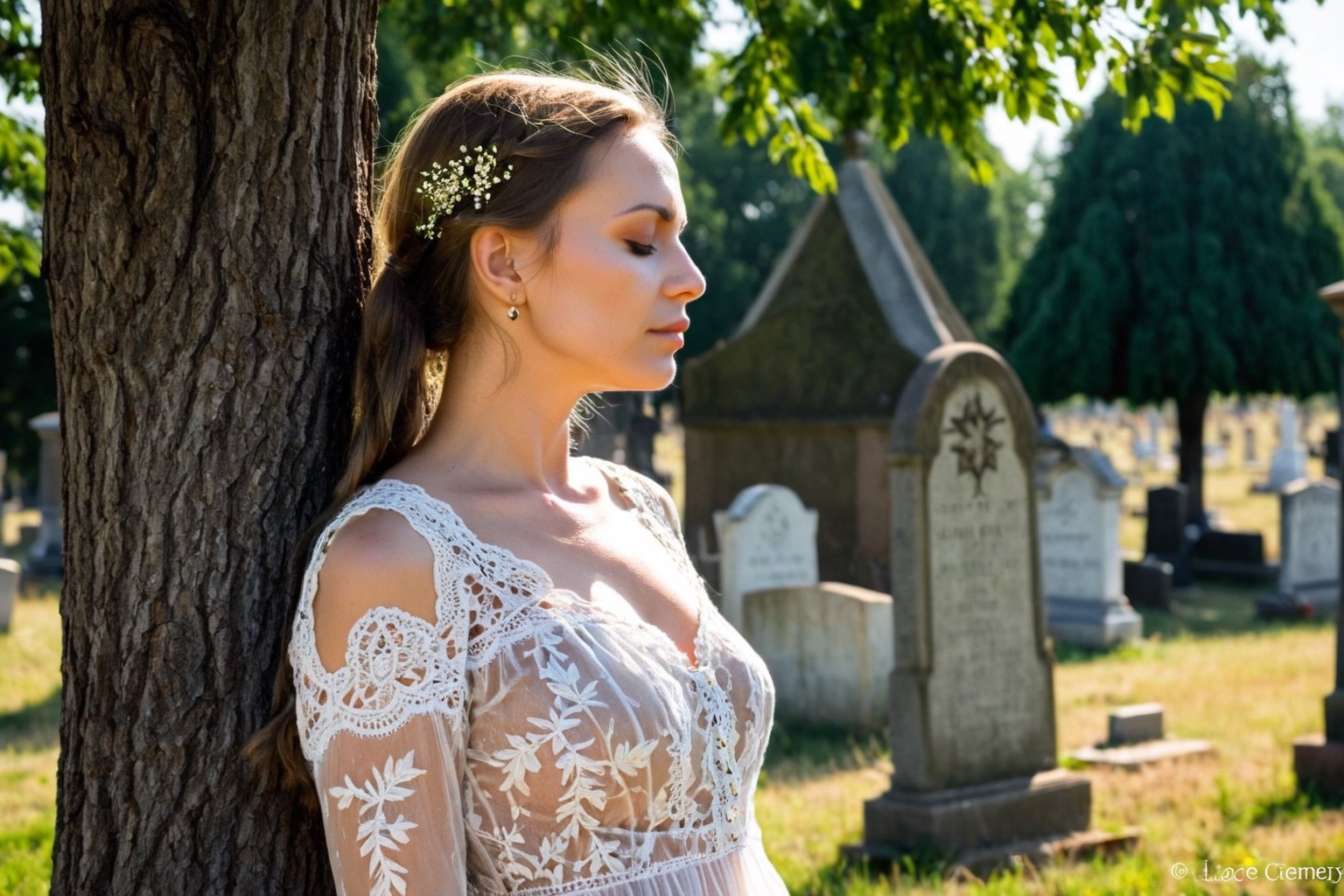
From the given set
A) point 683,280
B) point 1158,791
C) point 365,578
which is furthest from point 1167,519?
point 365,578

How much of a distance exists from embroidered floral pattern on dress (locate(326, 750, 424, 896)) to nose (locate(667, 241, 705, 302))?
2.57 ft

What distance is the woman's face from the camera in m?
2.08

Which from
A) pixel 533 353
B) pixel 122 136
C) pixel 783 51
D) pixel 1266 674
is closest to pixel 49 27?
pixel 122 136

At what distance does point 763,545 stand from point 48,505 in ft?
39.7

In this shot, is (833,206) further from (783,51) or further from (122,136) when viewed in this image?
(122,136)

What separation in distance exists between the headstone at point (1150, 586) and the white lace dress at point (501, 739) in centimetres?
1394

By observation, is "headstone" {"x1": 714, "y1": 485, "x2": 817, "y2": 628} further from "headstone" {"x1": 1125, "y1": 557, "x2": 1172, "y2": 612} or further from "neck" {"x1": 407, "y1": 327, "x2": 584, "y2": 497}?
"neck" {"x1": 407, "y1": 327, "x2": 584, "y2": 497}

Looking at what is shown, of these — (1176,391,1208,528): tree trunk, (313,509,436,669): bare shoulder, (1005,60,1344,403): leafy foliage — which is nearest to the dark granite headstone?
(1176,391,1208,528): tree trunk

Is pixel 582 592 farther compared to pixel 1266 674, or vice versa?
pixel 1266 674

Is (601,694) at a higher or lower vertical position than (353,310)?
lower

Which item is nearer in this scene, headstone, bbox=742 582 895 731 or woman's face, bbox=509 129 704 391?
woman's face, bbox=509 129 704 391

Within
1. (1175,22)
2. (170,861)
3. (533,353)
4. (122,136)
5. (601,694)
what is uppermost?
(1175,22)

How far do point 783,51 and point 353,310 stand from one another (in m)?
3.20

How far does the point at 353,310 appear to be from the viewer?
2.30 m
